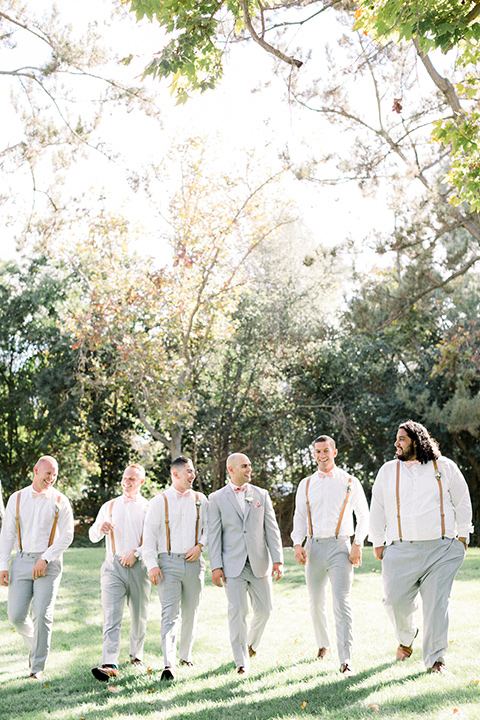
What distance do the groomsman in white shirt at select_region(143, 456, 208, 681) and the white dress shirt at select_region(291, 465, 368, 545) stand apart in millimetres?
945

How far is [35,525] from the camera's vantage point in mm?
6898

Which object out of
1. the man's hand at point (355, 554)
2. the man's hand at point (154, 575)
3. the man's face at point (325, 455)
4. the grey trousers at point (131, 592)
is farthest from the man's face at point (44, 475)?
the man's hand at point (355, 554)

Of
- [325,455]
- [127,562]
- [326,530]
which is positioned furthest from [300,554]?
[127,562]

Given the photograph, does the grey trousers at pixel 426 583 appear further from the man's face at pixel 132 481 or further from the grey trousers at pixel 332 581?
the man's face at pixel 132 481

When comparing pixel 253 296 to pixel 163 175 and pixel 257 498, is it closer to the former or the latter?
pixel 163 175

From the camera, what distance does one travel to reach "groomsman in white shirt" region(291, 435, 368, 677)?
6746mm

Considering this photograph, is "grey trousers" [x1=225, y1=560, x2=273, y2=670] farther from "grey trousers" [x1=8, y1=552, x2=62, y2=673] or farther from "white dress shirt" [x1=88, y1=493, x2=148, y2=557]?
"grey trousers" [x1=8, y1=552, x2=62, y2=673]

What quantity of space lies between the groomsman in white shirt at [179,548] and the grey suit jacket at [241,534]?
23 centimetres

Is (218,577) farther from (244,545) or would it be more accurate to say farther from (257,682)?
(257,682)

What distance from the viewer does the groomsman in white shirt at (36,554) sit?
21.9ft

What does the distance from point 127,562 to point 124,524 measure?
1.22 feet

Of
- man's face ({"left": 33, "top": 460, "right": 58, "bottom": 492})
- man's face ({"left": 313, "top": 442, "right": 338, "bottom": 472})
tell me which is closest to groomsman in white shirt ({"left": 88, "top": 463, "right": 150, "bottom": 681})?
man's face ({"left": 33, "top": 460, "right": 58, "bottom": 492})

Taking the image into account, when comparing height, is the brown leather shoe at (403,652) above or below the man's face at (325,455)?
below

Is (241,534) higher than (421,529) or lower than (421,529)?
higher
